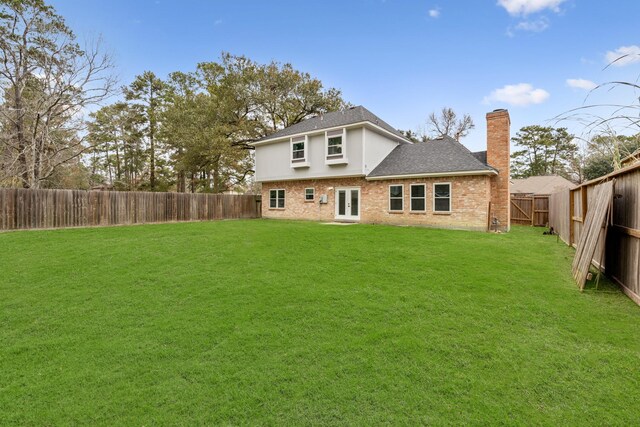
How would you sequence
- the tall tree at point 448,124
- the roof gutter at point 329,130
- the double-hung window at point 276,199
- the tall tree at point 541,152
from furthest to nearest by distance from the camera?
the tall tree at point 541,152 → the tall tree at point 448,124 → the double-hung window at point 276,199 → the roof gutter at point 329,130

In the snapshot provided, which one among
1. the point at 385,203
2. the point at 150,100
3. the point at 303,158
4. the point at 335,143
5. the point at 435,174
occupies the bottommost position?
the point at 385,203

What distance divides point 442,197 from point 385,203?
9.17 feet

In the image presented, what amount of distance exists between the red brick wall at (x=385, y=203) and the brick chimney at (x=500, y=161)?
64 centimetres

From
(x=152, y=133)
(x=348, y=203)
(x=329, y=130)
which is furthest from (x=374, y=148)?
(x=152, y=133)

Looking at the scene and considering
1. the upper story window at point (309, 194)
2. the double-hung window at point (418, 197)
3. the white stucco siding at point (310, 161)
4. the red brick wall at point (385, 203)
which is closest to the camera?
the red brick wall at point (385, 203)

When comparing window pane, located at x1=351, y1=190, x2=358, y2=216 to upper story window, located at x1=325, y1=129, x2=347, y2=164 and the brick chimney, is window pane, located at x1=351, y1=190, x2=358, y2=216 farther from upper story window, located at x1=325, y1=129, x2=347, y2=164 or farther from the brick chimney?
the brick chimney

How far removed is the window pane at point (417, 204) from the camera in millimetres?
13937

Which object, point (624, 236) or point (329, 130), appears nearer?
point (624, 236)

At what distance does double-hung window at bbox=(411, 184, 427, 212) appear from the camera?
1386cm

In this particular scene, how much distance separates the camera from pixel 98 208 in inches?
523

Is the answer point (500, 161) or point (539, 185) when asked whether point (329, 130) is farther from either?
point (539, 185)

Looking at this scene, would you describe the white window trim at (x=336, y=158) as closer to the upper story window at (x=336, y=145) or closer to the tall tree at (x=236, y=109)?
the upper story window at (x=336, y=145)

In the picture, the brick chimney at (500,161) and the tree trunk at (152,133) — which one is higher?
the tree trunk at (152,133)

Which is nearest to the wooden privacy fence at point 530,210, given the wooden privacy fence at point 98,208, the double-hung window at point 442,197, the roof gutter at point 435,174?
the roof gutter at point 435,174
